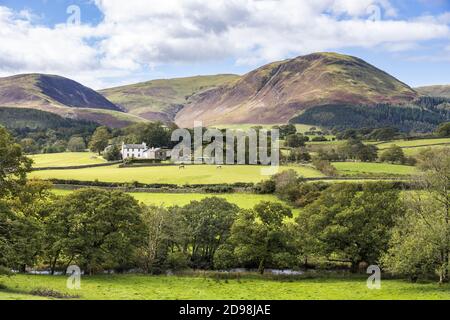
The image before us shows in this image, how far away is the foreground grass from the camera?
118 feet

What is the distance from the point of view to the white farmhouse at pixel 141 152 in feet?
488

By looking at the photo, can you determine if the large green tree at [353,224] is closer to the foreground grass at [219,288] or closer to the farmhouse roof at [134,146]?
the foreground grass at [219,288]

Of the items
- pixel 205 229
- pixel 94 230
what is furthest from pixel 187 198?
pixel 94 230

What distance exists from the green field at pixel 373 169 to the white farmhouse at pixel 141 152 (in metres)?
54.9

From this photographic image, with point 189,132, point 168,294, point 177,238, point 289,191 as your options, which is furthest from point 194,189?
point 189,132

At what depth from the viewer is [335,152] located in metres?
147

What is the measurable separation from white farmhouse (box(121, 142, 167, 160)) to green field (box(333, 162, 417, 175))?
54935mm

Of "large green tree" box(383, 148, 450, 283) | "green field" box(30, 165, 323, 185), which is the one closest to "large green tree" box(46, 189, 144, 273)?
"large green tree" box(383, 148, 450, 283)

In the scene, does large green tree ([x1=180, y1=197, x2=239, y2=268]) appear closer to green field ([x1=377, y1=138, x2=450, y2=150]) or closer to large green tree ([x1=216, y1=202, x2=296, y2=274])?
large green tree ([x1=216, y1=202, x2=296, y2=274])

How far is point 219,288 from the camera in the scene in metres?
41.5

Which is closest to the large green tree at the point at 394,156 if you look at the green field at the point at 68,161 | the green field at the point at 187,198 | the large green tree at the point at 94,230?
the green field at the point at 187,198

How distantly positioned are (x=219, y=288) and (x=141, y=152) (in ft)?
379
